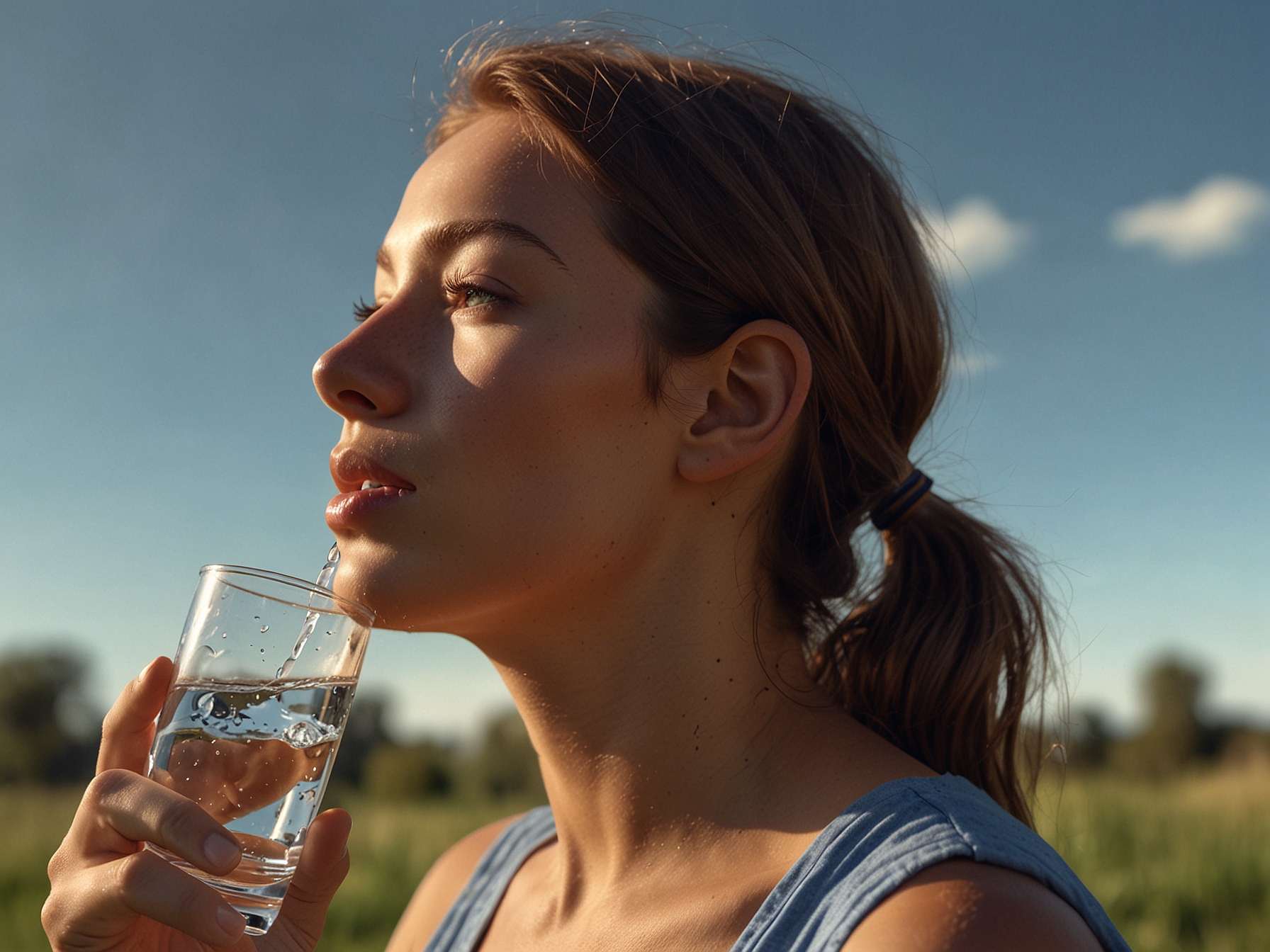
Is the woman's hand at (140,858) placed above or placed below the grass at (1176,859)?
above

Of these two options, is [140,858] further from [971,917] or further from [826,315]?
[826,315]

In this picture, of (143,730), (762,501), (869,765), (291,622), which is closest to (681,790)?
(869,765)

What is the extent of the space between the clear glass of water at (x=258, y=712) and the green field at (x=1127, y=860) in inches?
171

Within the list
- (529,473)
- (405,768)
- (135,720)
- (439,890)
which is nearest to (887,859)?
(529,473)

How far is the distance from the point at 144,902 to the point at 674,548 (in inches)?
48.1

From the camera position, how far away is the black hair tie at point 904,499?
8.47 feet

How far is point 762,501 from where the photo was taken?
2.46 meters

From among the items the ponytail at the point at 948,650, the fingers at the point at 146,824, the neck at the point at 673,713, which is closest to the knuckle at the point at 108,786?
the fingers at the point at 146,824

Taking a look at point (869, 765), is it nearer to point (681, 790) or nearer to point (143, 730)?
point (681, 790)

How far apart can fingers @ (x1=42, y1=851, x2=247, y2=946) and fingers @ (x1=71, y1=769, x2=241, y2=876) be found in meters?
0.05

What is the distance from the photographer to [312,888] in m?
2.20

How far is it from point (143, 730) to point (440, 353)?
978 mm

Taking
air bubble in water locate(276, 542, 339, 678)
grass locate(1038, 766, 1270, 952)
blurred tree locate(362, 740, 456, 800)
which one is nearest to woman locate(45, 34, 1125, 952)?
air bubble in water locate(276, 542, 339, 678)

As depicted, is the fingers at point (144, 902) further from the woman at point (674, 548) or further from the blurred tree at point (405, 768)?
the blurred tree at point (405, 768)
